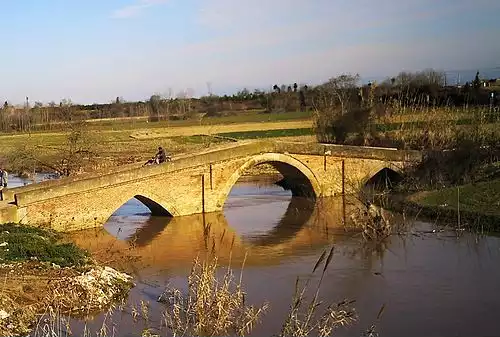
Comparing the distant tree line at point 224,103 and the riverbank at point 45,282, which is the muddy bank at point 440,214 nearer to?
the riverbank at point 45,282

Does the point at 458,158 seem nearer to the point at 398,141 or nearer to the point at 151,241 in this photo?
the point at 398,141

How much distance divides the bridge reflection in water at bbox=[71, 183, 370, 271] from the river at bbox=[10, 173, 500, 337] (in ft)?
0.12

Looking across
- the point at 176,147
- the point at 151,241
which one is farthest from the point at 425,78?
the point at 151,241

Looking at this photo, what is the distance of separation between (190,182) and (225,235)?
3577mm

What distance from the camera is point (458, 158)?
85.3ft

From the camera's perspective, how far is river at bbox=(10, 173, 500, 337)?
38.4 ft

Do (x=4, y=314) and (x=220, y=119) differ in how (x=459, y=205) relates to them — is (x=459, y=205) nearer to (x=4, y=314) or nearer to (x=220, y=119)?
(x=4, y=314)

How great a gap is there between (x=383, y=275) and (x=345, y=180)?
41.7 feet

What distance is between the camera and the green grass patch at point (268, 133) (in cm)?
4800

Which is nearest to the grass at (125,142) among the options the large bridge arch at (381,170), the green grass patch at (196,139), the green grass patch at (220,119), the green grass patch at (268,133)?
the green grass patch at (196,139)

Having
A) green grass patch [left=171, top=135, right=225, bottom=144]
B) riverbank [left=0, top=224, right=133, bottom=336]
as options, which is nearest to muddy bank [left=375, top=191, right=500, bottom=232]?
riverbank [left=0, top=224, right=133, bottom=336]

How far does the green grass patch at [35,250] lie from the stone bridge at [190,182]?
245 cm

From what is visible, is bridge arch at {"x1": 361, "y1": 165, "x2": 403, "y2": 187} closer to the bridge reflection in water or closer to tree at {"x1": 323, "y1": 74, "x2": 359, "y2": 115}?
the bridge reflection in water

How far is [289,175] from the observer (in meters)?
28.1
